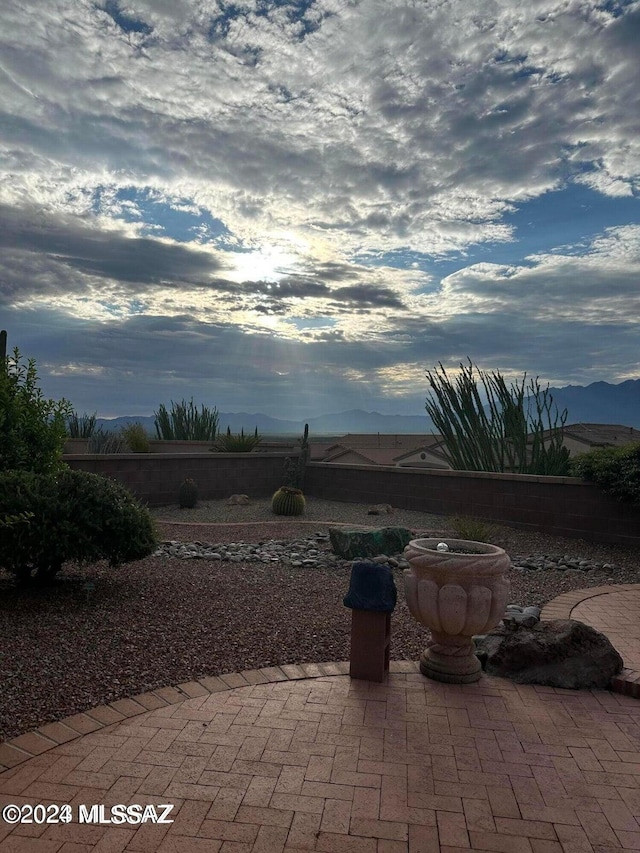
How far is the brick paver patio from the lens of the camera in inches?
114

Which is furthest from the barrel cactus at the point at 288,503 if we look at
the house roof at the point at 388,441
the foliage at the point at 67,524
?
the house roof at the point at 388,441

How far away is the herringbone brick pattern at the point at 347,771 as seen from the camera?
2889 mm

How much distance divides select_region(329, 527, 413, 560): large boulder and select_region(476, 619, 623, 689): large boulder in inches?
171

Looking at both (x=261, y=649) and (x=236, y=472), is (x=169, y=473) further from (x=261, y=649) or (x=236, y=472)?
(x=261, y=649)

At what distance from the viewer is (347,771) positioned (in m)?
3.43

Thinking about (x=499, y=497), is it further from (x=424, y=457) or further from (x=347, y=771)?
(x=424, y=457)

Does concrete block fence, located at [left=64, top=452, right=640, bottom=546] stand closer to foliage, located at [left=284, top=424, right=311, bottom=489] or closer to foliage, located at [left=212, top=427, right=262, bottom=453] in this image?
foliage, located at [left=284, top=424, right=311, bottom=489]

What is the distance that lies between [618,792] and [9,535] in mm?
5176

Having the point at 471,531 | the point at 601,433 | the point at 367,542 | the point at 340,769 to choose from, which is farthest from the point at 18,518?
the point at 601,433

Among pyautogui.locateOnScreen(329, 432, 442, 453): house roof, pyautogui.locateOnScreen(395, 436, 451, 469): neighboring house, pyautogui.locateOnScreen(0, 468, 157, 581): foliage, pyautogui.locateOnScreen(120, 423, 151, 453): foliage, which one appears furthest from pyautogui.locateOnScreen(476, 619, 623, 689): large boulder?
pyautogui.locateOnScreen(329, 432, 442, 453): house roof

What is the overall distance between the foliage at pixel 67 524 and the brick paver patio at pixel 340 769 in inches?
88.5

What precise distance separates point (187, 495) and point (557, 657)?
36.5ft

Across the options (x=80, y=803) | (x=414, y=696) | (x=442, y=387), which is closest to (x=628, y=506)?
(x=442, y=387)

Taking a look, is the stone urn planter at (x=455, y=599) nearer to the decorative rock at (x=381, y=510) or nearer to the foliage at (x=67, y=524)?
the foliage at (x=67, y=524)
